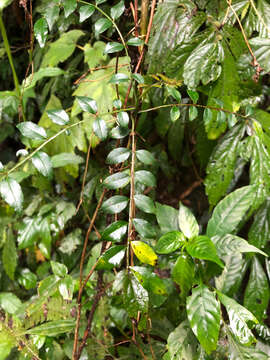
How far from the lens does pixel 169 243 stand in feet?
2.55

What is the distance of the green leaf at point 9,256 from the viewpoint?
1.25 meters

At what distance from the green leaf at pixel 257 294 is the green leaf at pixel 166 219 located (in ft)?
0.88

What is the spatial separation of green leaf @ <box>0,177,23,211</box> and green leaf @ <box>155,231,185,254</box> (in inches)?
11.6

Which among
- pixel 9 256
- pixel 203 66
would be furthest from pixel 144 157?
pixel 9 256

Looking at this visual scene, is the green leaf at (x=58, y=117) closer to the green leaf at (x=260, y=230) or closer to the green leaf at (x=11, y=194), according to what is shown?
the green leaf at (x=11, y=194)

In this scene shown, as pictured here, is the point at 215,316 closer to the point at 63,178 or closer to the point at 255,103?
the point at 255,103

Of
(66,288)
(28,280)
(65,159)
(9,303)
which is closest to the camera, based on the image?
(66,288)

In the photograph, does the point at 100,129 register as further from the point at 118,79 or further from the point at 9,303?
the point at 9,303

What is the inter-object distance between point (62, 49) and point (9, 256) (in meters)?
0.71

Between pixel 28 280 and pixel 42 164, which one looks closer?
pixel 42 164

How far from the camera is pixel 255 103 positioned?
984 mm

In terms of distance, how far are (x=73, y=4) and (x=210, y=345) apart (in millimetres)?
719

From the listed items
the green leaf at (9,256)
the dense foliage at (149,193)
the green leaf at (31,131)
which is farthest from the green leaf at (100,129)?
the green leaf at (9,256)

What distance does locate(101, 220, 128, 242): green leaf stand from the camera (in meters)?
0.70
